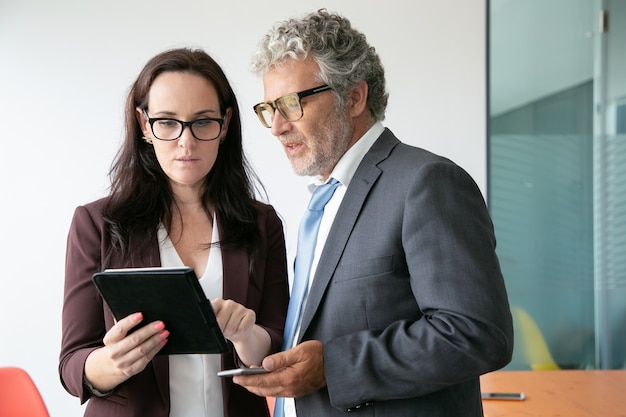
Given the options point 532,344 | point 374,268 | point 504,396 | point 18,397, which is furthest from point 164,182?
point 532,344

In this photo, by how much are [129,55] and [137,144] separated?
260 centimetres

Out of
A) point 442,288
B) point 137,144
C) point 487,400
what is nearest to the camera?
point 442,288

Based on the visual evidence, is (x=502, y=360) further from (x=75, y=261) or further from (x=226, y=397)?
(x=75, y=261)

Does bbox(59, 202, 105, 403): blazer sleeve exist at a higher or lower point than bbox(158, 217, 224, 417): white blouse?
higher

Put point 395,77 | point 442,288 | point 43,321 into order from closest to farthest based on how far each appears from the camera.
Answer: point 442,288 < point 43,321 < point 395,77

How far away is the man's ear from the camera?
1908mm

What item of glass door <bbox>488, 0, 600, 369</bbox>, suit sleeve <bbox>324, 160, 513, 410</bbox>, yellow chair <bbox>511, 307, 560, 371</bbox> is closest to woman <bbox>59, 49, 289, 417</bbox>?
suit sleeve <bbox>324, 160, 513, 410</bbox>

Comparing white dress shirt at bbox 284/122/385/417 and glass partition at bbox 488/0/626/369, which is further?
glass partition at bbox 488/0/626/369

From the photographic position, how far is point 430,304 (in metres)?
1.52

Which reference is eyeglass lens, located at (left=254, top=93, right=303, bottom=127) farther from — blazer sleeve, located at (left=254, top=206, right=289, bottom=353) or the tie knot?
blazer sleeve, located at (left=254, top=206, right=289, bottom=353)

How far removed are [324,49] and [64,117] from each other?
303cm

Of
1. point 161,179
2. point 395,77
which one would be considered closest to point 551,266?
point 395,77

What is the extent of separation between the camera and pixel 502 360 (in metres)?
1.54

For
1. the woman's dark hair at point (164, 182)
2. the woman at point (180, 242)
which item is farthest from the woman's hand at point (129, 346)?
the woman's dark hair at point (164, 182)
